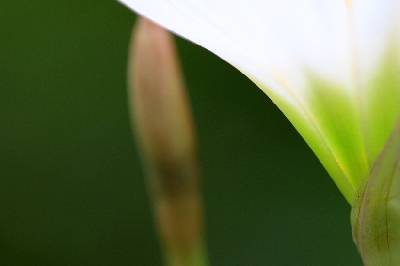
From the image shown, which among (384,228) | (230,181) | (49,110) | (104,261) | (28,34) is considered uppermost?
(28,34)

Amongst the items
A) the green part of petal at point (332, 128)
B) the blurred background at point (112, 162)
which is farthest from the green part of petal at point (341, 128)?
the blurred background at point (112, 162)

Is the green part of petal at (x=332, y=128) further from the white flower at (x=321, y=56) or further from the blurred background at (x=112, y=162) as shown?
the blurred background at (x=112, y=162)

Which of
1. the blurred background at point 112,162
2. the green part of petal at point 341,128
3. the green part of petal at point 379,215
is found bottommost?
the green part of petal at point 379,215

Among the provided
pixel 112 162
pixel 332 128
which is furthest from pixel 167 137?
pixel 112 162

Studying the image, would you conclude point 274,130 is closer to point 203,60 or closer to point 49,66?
point 203,60

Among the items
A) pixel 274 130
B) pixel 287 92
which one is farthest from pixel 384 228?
pixel 274 130

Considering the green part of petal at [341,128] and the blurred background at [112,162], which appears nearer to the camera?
the green part of petal at [341,128]

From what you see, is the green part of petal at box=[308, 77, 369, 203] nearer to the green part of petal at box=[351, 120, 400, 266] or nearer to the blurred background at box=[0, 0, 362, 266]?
the green part of petal at box=[351, 120, 400, 266]
